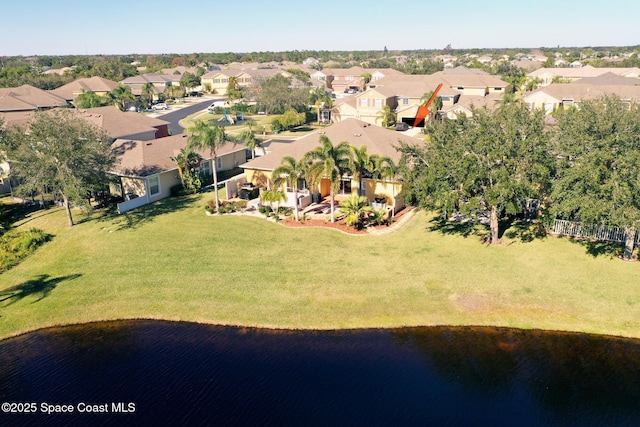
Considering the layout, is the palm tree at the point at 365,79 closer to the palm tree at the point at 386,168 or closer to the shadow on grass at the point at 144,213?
the shadow on grass at the point at 144,213

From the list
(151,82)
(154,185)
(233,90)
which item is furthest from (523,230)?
(151,82)

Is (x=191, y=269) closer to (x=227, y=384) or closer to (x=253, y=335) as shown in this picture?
(x=253, y=335)

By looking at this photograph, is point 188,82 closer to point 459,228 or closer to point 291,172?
point 291,172

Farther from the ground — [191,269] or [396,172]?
[396,172]

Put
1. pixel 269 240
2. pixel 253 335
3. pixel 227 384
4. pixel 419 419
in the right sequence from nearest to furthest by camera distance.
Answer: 1. pixel 419 419
2. pixel 227 384
3. pixel 253 335
4. pixel 269 240

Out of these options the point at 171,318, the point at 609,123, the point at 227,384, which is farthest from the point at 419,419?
the point at 609,123
